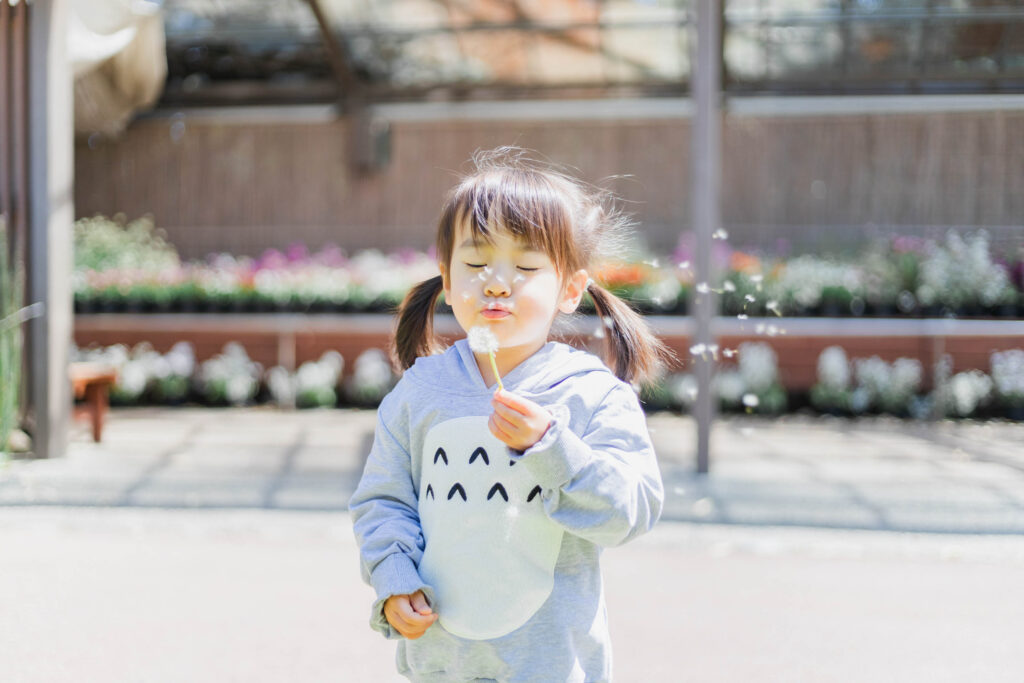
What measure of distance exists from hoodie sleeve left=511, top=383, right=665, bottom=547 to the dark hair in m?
0.24

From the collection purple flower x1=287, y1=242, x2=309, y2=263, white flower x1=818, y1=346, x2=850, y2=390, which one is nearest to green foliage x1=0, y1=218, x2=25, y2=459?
purple flower x1=287, y1=242, x2=309, y2=263

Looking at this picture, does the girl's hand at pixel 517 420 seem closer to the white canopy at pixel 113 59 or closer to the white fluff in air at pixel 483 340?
the white fluff in air at pixel 483 340

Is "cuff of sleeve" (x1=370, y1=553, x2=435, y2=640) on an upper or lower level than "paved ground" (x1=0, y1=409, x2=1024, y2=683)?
upper

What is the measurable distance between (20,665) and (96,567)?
1106mm

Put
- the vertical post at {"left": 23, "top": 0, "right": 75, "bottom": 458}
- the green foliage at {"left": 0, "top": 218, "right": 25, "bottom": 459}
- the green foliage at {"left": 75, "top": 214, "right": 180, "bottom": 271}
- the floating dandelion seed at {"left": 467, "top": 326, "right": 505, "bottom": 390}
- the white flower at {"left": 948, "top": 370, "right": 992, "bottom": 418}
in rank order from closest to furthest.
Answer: the floating dandelion seed at {"left": 467, "top": 326, "right": 505, "bottom": 390} < the green foliage at {"left": 0, "top": 218, "right": 25, "bottom": 459} < the vertical post at {"left": 23, "top": 0, "right": 75, "bottom": 458} < the white flower at {"left": 948, "top": 370, "right": 992, "bottom": 418} < the green foliage at {"left": 75, "top": 214, "right": 180, "bottom": 271}

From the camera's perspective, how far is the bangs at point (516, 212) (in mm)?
1502

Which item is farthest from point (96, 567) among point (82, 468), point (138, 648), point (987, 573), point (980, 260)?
point (980, 260)

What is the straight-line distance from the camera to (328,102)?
442 inches

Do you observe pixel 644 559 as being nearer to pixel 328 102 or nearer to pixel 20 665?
pixel 20 665

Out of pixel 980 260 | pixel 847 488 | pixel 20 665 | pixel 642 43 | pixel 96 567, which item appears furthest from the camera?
pixel 642 43

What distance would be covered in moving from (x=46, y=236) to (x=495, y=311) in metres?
5.22

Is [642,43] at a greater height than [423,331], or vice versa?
[642,43]

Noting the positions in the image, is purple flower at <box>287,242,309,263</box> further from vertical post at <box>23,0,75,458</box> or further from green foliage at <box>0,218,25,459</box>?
green foliage at <box>0,218,25,459</box>

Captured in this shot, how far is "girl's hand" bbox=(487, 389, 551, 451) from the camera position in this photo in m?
1.28
